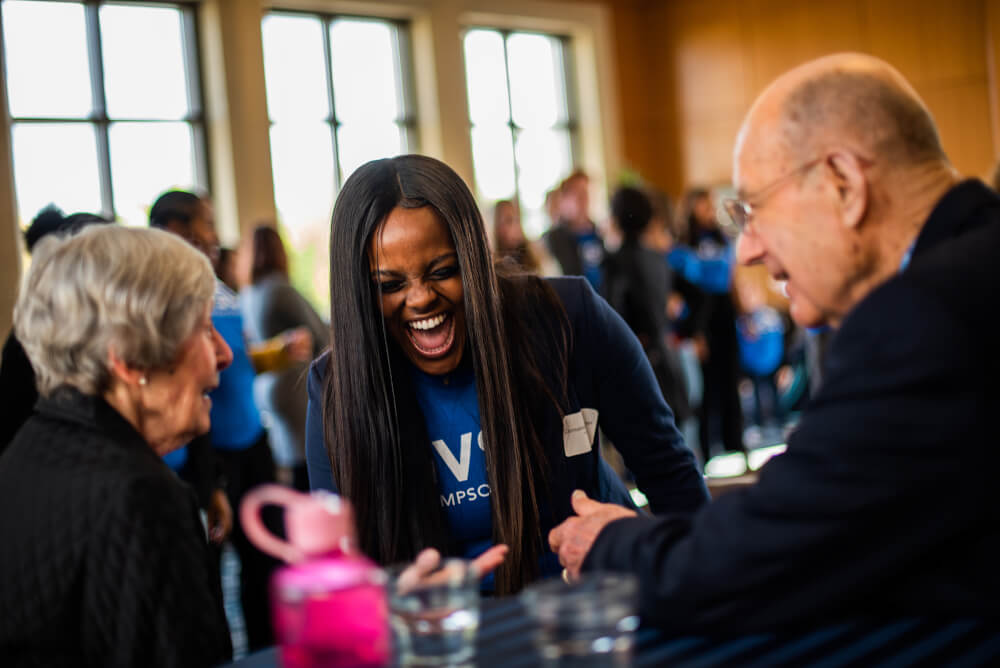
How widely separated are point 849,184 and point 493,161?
1070cm

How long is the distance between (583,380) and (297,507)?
1.27m

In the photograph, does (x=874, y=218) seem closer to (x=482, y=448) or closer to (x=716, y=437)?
(x=482, y=448)

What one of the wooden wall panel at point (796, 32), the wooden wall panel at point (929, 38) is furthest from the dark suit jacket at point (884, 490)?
the wooden wall panel at point (796, 32)

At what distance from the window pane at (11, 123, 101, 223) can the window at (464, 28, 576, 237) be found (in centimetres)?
419

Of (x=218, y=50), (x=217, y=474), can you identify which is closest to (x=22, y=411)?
(x=217, y=474)

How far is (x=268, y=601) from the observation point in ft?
12.7

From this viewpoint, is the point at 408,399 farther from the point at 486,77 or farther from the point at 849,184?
the point at 486,77

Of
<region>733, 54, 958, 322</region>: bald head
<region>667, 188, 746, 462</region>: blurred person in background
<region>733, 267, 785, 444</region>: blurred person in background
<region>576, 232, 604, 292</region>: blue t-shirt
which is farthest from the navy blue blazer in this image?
<region>733, 267, 785, 444</region>: blurred person in background

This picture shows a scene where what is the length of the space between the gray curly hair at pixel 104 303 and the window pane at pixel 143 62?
8.01 metres

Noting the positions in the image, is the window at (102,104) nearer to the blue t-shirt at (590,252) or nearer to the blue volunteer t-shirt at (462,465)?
the blue t-shirt at (590,252)

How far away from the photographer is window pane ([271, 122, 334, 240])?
998 cm

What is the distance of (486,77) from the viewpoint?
1192cm

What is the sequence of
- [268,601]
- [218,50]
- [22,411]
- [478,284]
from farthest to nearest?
1. [218,50]
2. [268,601]
3. [22,411]
4. [478,284]

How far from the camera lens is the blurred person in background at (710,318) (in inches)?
266
